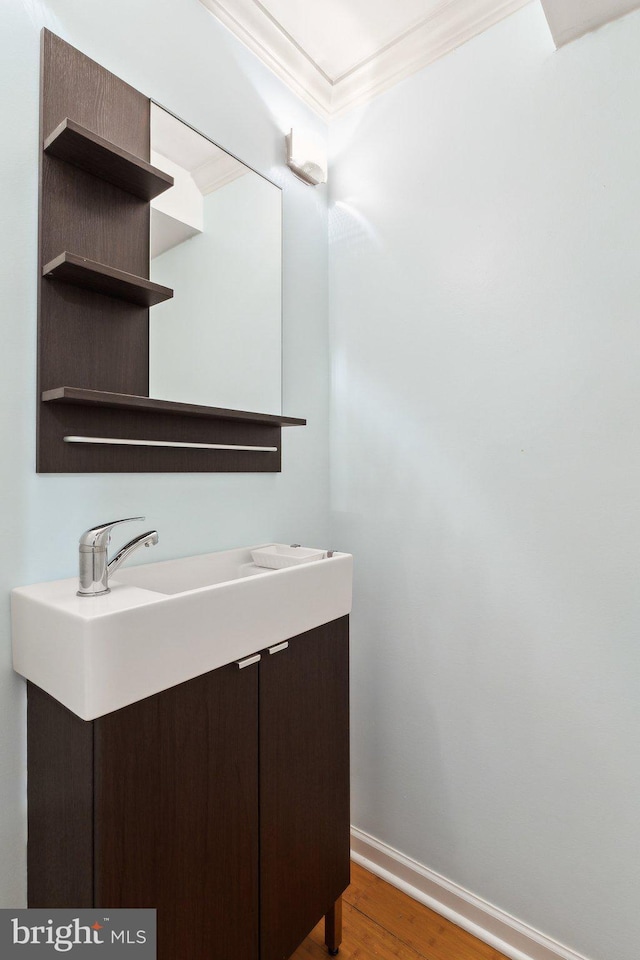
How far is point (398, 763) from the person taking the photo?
5.20ft

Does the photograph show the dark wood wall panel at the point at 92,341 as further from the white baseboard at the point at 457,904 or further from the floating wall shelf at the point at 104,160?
the white baseboard at the point at 457,904

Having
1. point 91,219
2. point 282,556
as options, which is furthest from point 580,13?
point 282,556

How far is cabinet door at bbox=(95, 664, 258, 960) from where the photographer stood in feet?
2.72

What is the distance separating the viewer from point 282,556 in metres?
1.38

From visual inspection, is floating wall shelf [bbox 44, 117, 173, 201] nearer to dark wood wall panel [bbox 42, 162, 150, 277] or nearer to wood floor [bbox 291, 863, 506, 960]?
dark wood wall panel [bbox 42, 162, 150, 277]

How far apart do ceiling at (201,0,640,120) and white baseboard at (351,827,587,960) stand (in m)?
2.25

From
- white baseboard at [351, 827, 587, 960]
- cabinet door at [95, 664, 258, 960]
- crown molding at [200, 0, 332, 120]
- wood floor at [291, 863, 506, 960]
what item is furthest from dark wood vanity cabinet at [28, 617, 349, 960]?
crown molding at [200, 0, 332, 120]

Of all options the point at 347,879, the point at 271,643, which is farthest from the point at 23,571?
the point at 347,879

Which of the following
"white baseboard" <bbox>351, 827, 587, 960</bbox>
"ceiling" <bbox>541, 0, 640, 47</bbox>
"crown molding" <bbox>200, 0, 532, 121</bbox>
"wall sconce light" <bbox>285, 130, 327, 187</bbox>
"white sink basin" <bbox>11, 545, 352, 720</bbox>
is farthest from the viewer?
"wall sconce light" <bbox>285, 130, 327, 187</bbox>

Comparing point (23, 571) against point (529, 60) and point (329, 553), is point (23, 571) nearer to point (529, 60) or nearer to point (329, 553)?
point (329, 553)

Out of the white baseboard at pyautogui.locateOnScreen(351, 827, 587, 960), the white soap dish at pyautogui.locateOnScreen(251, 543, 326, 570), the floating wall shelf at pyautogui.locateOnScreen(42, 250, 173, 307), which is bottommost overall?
the white baseboard at pyautogui.locateOnScreen(351, 827, 587, 960)

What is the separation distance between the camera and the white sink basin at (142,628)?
797 millimetres

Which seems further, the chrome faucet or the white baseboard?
the white baseboard

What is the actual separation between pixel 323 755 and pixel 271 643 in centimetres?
39
